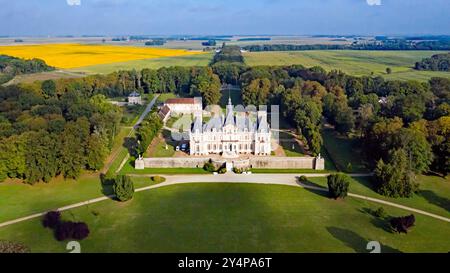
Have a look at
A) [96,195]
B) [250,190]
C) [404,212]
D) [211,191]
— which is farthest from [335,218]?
[96,195]

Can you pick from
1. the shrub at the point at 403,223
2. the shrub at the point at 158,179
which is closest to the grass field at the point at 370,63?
the shrub at the point at 403,223

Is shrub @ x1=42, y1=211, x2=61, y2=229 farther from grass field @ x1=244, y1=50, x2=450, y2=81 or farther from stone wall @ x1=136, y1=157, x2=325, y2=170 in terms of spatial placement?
grass field @ x1=244, y1=50, x2=450, y2=81

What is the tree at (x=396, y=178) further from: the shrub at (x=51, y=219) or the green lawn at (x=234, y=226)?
the shrub at (x=51, y=219)

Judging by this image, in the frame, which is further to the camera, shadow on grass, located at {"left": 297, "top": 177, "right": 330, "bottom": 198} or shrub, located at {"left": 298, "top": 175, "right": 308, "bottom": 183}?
shrub, located at {"left": 298, "top": 175, "right": 308, "bottom": 183}

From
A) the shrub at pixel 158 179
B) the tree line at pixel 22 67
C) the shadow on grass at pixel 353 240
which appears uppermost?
the tree line at pixel 22 67

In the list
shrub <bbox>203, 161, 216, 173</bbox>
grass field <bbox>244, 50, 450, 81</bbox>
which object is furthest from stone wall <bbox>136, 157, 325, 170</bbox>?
grass field <bbox>244, 50, 450, 81</bbox>

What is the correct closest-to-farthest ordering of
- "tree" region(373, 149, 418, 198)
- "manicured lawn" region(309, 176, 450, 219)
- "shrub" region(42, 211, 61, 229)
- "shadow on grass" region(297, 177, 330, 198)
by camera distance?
"shrub" region(42, 211, 61, 229)
"manicured lawn" region(309, 176, 450, 219)
"tree" region(373, 149, 418, 198)
"shadow on grass" region(297, 177, 330, 198)

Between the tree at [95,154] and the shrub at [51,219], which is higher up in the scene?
the tree at [95,154]
